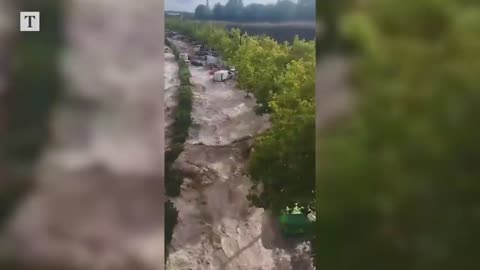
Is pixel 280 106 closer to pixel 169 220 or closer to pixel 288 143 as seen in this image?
pixel 288 143

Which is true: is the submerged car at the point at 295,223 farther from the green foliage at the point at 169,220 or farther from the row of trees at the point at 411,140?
the green foliage at the point at 169,220

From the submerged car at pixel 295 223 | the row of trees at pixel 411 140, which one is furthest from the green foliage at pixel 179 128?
the row of trees at pixel 411 140

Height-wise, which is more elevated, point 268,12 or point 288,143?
point 268,12

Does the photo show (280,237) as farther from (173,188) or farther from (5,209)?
(5,209)

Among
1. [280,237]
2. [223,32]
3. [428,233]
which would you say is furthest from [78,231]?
[428,233]

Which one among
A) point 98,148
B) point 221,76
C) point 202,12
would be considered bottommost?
point 98,148

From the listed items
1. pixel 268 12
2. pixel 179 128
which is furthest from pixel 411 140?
pixel 179 128
